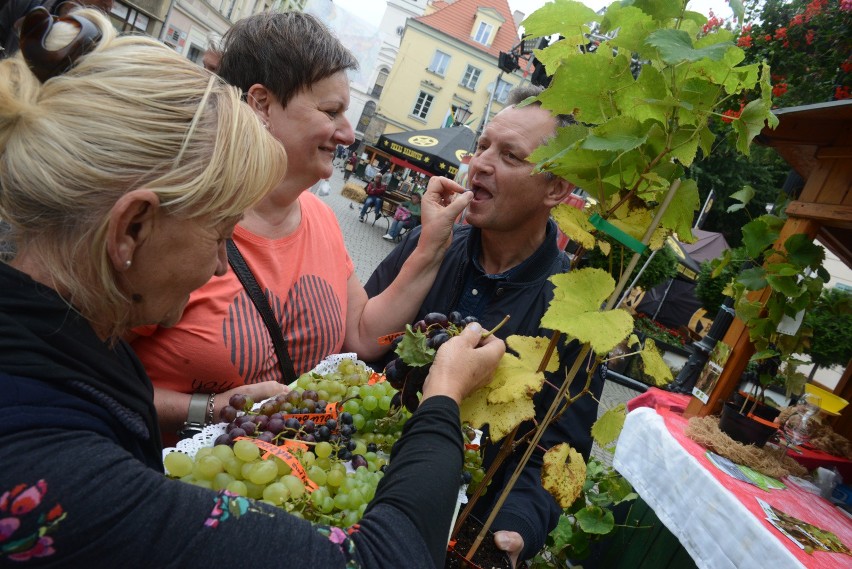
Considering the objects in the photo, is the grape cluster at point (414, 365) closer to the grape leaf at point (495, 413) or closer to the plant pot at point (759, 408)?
the grape leaf at point (495, 413)

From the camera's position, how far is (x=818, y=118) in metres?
2.86

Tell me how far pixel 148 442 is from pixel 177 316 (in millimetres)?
256

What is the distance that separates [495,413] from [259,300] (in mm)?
956

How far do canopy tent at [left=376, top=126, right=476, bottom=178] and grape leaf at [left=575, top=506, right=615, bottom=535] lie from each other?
13199 mm

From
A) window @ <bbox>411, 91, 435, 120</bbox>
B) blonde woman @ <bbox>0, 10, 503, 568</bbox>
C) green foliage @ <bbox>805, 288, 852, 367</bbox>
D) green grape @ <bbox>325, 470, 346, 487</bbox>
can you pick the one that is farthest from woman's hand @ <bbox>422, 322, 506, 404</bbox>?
window @ <bbox>411, 91, 435, 120</bbox>

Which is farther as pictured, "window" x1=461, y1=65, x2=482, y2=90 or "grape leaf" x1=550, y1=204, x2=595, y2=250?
"window" x1=461, y1=65, x2=482, y2=90

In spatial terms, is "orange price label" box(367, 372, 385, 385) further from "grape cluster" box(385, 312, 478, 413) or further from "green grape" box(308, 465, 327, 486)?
"green grape" box(308, 465, 327, 486)

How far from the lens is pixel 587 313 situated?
39.6 inches

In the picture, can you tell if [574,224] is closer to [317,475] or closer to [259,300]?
[317,475]

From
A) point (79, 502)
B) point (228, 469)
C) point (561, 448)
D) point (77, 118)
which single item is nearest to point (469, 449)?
point (561, 448)

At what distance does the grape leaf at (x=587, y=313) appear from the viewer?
3.16 feet

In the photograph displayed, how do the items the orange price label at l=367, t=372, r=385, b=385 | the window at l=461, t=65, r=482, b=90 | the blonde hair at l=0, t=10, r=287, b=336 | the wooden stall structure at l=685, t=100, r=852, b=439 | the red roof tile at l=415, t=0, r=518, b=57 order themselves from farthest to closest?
the window at l=461, t=65, r=482, b=90 → the red roof tile at l=415, t=0, r=518, b=57 → the wooden stall structure at l=685, t=100, r=852, b=439 → the orange price label at l=367, t=372, r=385, b=385 → the blonde hair at l=0, t=10, r=287, b=336

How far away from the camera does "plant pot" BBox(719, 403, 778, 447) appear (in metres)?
2.79

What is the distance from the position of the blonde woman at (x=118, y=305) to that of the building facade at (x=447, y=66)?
38.1 metres
